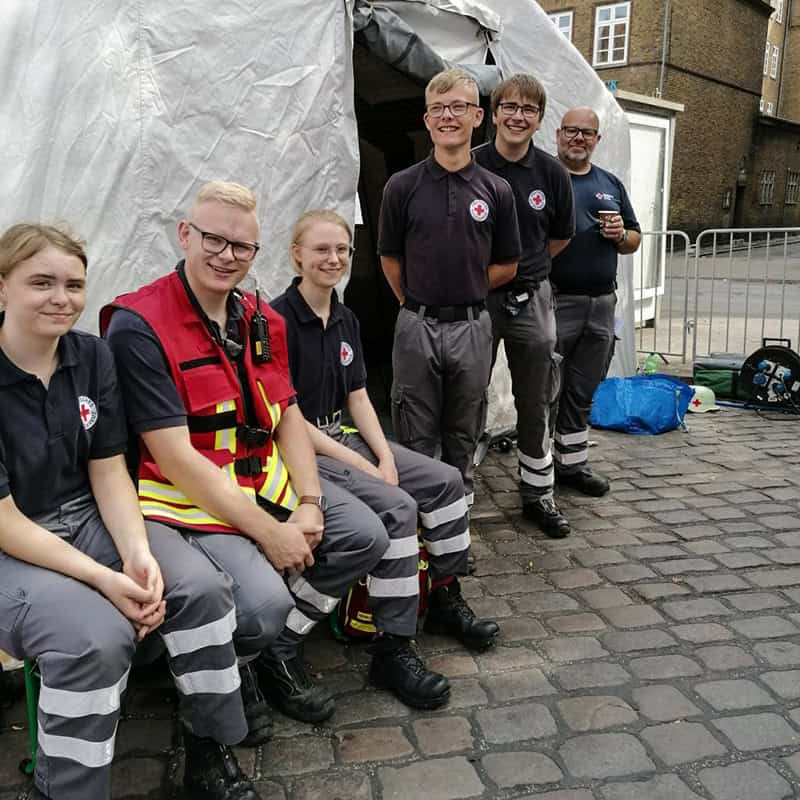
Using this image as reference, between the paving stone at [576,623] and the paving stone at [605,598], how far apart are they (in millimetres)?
110

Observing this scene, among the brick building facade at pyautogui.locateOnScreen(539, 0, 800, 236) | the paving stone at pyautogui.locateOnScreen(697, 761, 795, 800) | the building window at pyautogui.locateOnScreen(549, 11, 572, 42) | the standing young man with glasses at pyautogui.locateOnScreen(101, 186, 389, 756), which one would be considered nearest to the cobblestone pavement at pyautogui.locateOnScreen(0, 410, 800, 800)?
the paving stone at pyautogui.locateOnScreen(697, 761, 795, 800)

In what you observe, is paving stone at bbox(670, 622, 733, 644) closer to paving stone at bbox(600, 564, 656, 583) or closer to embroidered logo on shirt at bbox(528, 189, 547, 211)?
paving stone at bbox(600, 564, 656, 583)

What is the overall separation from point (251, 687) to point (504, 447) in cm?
335

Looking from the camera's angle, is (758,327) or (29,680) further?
(758,327)

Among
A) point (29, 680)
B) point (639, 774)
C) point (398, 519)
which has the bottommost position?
point (639, 774)

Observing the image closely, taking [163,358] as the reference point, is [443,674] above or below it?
below

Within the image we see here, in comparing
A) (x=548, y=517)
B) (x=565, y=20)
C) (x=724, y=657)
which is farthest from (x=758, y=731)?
(x=565, y=20)

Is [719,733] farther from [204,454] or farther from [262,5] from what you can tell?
[262,5]

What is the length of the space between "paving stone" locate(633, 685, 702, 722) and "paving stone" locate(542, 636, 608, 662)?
0.27m

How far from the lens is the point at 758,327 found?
410 inches

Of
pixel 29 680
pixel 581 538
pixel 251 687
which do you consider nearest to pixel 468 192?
pixel 581 538

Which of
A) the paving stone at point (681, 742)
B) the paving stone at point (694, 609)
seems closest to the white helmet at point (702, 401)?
the paving stone at point (694, 609)

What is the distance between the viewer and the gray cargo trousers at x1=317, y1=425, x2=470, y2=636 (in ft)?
9.13

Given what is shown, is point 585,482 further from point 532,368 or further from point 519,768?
point 519,768
